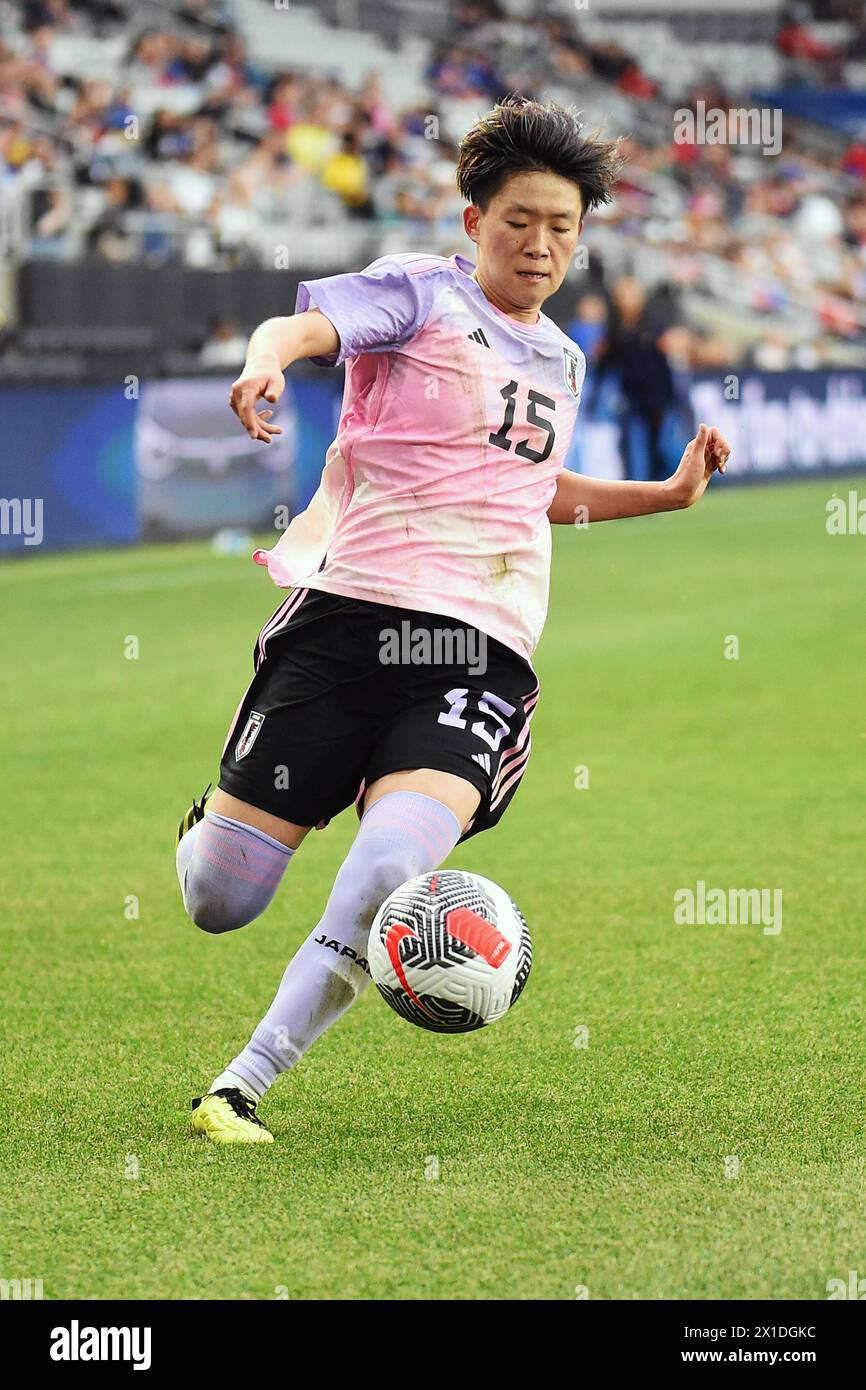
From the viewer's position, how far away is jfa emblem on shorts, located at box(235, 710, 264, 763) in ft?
14.4

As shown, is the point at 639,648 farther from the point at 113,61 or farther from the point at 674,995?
the point at 113,61

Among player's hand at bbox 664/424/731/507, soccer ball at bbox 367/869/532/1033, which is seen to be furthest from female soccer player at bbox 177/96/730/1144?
player's hand at bbox 664/424/731/507

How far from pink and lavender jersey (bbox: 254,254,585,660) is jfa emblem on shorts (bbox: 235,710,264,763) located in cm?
32

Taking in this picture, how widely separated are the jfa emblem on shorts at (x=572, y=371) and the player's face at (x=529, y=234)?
202 mm

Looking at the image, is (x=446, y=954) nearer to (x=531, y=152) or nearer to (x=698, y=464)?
(x=698, y=464)

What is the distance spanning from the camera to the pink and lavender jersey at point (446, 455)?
4.36 m

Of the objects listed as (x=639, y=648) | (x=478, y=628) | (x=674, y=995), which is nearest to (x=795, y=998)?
(x=674, y=995)

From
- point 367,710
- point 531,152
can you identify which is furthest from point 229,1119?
Answer: point 531,152

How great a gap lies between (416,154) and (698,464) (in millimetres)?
22210

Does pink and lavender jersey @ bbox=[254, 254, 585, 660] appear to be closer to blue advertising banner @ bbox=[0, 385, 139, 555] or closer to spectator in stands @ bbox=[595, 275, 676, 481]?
blue advertising banner @ bbox=[0, 385, 139, 555]

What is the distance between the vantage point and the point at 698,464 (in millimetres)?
4758

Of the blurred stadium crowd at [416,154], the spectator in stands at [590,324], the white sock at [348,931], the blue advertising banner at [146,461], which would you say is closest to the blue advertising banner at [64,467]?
the blue advertising banner at [146,461]

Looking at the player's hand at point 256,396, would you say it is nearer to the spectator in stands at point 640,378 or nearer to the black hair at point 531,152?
the black hair at point 531,152

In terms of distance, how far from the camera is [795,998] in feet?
18.2
